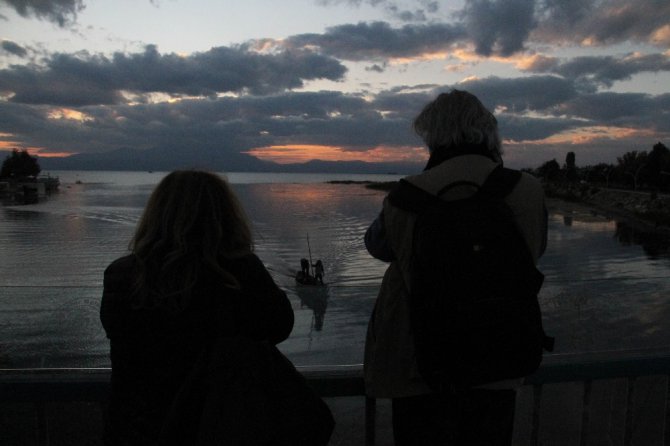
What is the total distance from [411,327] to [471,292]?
26 cm

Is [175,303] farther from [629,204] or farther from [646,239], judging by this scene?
[629,204]

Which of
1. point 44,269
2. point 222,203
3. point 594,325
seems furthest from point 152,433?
point 44,269

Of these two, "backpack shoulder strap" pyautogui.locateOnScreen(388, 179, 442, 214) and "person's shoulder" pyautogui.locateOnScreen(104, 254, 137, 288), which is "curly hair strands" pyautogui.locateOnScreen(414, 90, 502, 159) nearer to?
"backpack shoulder strap" pyautogui.locateOnScreen(388, 179, 442, 214)

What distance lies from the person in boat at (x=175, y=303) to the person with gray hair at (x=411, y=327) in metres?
0.44

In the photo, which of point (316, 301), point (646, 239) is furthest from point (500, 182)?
point (646, 239)

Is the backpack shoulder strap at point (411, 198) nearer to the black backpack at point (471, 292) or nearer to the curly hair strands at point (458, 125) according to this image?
the black backpack at point (471, 292)

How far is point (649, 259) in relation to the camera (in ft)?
112

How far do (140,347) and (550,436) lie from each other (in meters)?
2.23

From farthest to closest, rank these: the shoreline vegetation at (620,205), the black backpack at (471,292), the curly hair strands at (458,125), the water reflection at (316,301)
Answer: the shoreline vegetation at (620,205) < the water reflection at (316,301) < the curly hair strands at (458,125) < the black backpack at (471,292)

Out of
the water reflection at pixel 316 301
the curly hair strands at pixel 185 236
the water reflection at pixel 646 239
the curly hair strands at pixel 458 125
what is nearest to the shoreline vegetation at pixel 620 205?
the water reflection at pixel 646 239

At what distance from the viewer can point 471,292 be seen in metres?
1.68

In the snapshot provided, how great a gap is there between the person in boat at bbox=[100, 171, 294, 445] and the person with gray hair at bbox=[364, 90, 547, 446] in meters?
0.44

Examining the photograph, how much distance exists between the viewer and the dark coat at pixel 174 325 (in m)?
1.54

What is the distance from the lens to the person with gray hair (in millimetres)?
1820
